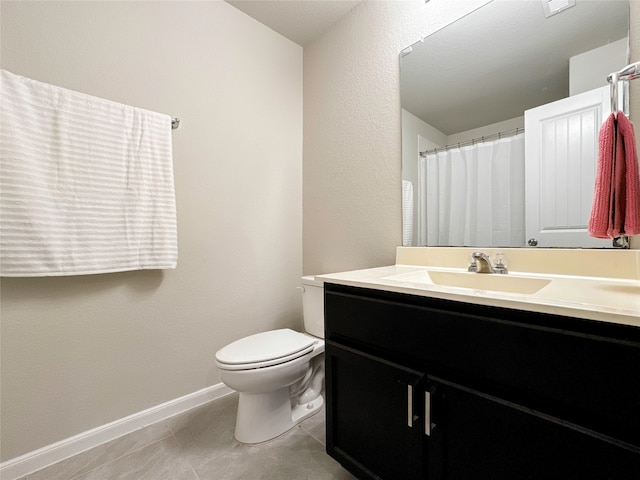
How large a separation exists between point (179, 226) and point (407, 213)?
4.14 ft

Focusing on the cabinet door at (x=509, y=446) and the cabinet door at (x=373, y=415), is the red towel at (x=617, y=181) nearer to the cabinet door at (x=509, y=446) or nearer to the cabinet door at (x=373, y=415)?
the cabinet door at (x=509, y=446)

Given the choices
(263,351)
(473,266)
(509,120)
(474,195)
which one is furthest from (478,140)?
(263,351)

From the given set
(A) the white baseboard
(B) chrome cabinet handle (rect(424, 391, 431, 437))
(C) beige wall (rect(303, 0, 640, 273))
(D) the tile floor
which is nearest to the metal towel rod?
(C) beige wall (rect(303, 0, 640, 273))

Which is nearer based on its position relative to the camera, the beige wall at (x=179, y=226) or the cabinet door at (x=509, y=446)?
the cabinet door at (x=509, y=446)

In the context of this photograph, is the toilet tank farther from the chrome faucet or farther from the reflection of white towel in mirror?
the chrome faucet

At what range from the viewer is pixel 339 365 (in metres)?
1.06

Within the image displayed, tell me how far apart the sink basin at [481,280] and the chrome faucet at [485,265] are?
0.12ft

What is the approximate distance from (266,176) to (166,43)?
883 mm

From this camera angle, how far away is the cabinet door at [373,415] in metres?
0.83

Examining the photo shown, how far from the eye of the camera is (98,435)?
52.1 inches

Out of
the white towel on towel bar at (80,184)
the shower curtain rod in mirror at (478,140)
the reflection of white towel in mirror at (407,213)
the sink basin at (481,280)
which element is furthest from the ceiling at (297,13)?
the sink basin at (481,280)

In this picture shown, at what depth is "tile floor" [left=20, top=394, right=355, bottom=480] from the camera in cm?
115

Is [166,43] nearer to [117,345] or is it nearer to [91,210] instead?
[91,210]

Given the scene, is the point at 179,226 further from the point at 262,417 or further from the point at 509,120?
the point at 509,120
